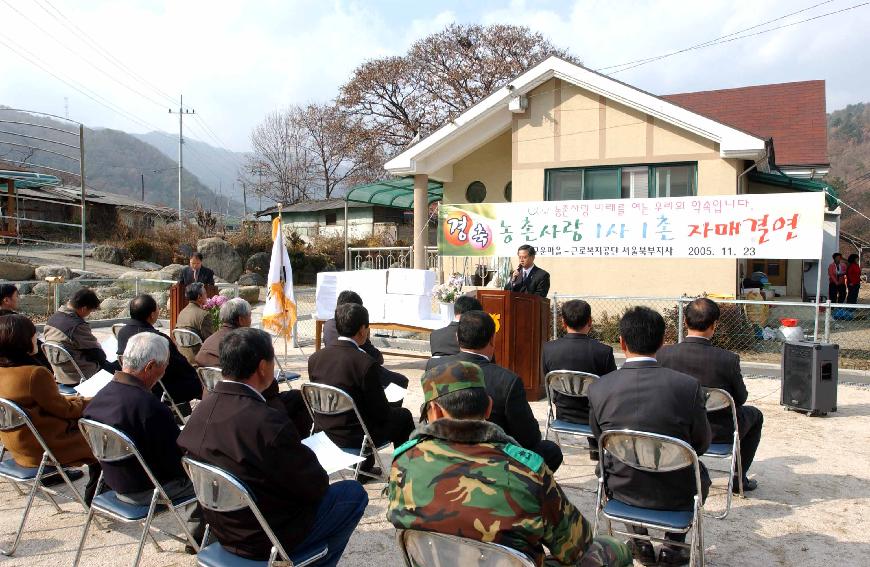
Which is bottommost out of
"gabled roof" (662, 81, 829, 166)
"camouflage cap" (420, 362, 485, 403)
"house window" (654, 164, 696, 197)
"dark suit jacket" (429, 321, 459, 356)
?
"dark suit jacket" (429, 321, 459, 356)

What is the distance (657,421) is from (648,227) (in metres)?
6.48

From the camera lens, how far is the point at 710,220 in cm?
873

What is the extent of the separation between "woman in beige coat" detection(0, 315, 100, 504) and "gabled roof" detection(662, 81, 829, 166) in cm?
1752

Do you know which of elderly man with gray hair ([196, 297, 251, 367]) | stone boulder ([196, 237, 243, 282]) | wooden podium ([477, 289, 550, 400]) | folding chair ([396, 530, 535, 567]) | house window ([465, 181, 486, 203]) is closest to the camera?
folding chair ([396, 530, 535, 567])

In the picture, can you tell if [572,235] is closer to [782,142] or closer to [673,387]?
[673,387]

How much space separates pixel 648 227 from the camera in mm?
9148

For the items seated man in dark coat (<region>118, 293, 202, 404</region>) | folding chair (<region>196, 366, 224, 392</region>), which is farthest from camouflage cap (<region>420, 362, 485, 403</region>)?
seated man in dark coat (<region>118, 293, 202, 404</region>)

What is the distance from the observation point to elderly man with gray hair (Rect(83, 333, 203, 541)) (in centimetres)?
315

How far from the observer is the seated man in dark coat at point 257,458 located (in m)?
2.56

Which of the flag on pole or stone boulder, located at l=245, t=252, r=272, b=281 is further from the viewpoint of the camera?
stone boulder, located at l=245, t=252, r=272, b=281

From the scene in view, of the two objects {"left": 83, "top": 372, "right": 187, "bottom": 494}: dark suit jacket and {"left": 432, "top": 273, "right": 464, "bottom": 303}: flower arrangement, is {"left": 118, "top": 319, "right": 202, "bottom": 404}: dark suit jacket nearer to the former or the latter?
{"left": 83, "top": 372, "right": 187, "bottom": 494}: dark suit jacket

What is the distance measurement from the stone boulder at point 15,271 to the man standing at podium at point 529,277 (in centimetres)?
1498

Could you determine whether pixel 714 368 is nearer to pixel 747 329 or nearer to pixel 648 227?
pixel 648 227

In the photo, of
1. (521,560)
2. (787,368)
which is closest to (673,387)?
(521,560)
